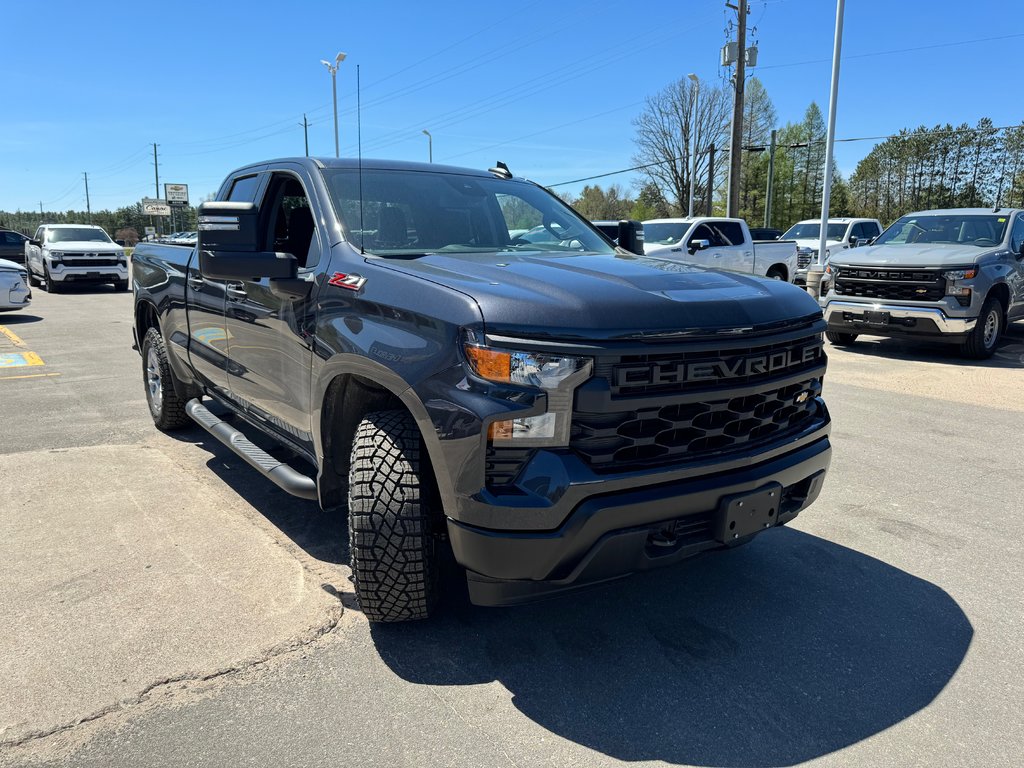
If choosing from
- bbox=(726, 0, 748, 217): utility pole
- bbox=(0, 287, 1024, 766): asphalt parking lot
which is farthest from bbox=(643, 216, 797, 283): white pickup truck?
bbox=(0, 287, 1024, 766): asphalt parking lot

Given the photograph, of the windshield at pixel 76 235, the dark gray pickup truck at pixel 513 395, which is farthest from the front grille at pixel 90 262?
the dark gray pickup truck at pixel 513 395

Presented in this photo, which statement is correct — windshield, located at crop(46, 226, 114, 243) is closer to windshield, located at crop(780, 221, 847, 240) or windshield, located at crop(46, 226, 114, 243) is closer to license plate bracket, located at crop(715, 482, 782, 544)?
windshield, located at crop(780, 221, 847, 240)

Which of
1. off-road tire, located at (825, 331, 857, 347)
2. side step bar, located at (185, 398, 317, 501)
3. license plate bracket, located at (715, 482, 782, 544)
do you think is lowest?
off-road tire, located at (825, 331, 857, 347)

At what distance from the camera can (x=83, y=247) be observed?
19.5 m

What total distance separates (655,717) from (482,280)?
160 cm

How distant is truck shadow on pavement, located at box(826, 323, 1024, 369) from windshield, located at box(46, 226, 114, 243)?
19.4m

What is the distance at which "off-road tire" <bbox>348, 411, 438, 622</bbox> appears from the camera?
2.66 m

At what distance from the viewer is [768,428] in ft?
9.45

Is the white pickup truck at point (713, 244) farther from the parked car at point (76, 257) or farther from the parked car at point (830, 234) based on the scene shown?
the parked car at point (76, 257)

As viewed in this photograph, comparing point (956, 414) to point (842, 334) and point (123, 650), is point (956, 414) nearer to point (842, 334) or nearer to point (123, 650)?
point (842, 334)

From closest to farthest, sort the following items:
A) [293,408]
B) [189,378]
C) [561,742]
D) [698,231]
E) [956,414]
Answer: [561,742] → [293,408] → [189,378] → [956,414] → [698,231]

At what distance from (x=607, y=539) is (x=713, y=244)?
13.1 meters

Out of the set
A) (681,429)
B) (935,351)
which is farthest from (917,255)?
(681,429)

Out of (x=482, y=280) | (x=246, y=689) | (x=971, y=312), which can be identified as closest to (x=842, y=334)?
(x=971, y=312)
